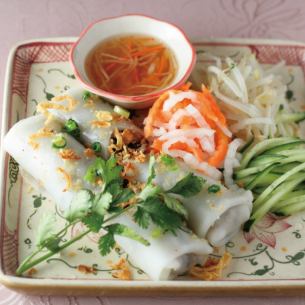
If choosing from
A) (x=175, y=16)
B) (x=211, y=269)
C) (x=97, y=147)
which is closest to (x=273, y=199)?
(x=211, y=269)

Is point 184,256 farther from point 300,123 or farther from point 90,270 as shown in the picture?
point 300,123

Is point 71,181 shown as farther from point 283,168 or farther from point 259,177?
point 283,168

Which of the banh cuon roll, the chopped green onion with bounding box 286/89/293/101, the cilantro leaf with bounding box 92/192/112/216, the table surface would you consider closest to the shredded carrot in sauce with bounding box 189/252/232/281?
the banh cuon roll

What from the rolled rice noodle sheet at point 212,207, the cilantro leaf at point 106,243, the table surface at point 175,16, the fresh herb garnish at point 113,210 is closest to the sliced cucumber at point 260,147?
the rolled rice noodle sheet at point 212,207

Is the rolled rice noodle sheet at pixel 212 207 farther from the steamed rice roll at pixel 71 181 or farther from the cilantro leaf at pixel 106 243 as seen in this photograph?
the cilantro leaf at pixel 106 243

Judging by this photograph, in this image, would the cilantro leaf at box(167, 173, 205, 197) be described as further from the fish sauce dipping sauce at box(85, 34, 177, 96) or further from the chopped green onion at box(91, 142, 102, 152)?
the fish sauce dipping sauce at box(85, 34, 177, 96)

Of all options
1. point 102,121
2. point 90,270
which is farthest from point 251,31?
point 90,270
